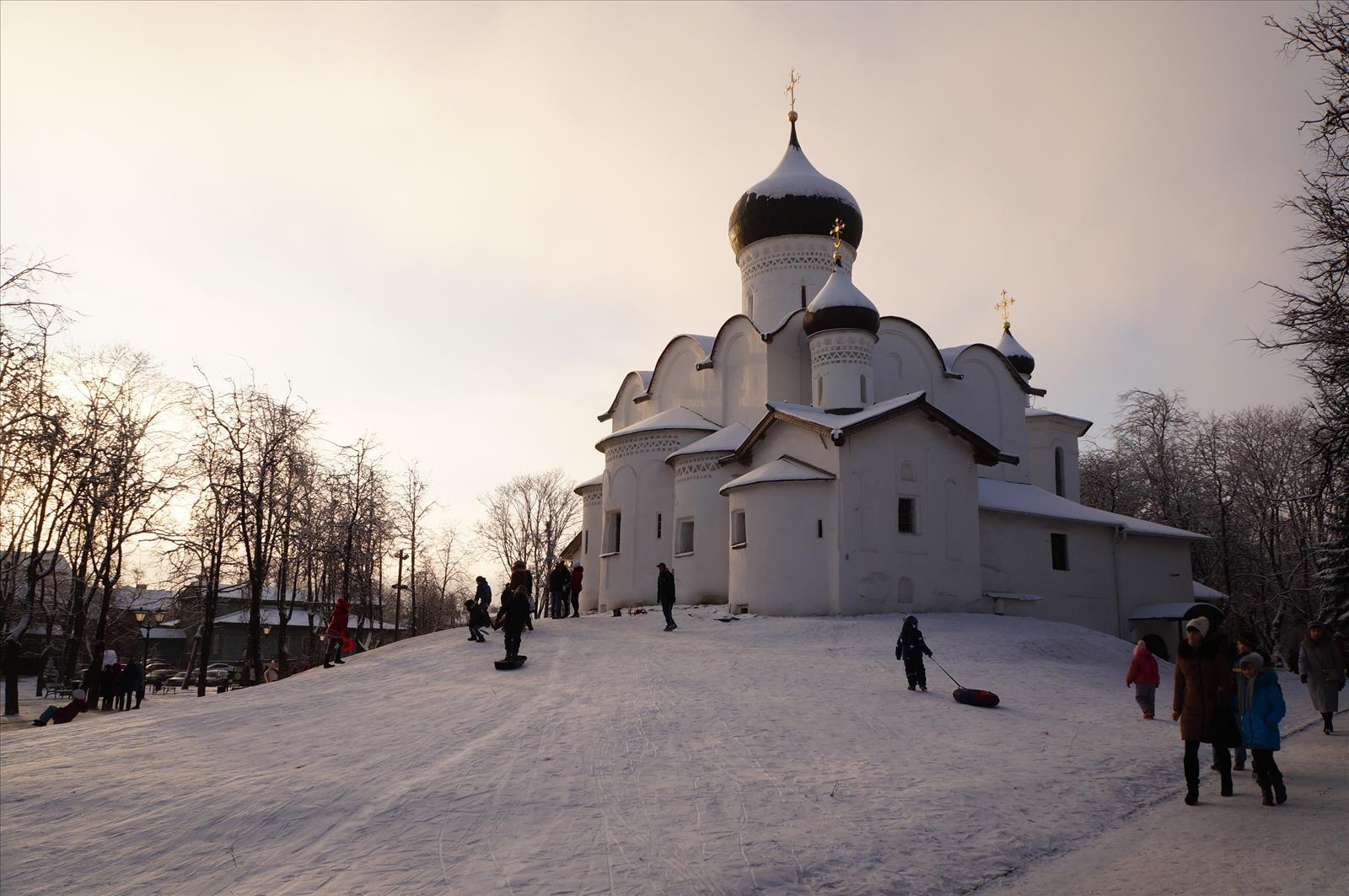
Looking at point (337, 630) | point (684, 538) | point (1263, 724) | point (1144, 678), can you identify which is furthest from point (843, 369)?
point (1263, 724)

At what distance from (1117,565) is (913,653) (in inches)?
658

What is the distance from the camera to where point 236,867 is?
6.70 meters

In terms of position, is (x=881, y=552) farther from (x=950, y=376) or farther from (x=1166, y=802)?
(x=1166, y=802)

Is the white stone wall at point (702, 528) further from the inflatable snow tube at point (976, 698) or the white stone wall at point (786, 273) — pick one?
the inflatable snow tube at point (976, 698)

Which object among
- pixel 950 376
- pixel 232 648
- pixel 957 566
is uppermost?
pixel 950 376

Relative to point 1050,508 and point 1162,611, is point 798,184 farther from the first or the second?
point 1162,611

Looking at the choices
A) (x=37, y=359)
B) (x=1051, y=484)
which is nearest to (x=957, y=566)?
(x=1051, y=484)

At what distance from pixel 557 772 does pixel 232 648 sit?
53156 millimetres

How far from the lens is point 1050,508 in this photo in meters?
26.6

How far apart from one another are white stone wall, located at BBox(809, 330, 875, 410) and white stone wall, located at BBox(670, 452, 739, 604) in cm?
321

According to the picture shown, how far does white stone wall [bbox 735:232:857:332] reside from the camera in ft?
96.7

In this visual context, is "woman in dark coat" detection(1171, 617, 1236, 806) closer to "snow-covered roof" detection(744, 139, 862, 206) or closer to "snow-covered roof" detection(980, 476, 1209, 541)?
"snow-covered roof" detection(980, 476, 1209, 541)

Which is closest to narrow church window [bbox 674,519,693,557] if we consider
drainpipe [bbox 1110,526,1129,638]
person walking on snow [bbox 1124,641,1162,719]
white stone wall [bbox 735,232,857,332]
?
white stone wall [bbox 735,232,857,332]

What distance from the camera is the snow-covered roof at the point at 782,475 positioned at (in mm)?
21703
